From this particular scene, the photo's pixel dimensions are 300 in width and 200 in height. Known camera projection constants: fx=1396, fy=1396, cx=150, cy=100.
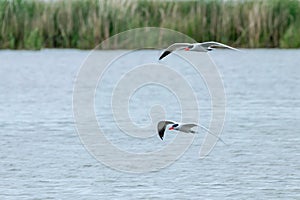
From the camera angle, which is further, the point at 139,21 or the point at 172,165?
the point at 139,21

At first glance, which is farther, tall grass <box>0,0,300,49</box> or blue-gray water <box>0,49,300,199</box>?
tall grass <box>0,0,300,49</box>

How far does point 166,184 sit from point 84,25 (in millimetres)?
14743

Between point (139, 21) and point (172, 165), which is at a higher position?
point (172, 165)

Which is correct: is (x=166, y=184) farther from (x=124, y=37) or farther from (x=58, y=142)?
(x=124, y=37)

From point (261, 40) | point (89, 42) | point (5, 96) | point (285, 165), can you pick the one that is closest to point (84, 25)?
point (89, 42)

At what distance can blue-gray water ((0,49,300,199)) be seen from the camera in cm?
1084

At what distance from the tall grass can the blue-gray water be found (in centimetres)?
411

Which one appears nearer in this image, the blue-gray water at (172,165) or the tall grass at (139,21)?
the blue-gray water at (172,165)

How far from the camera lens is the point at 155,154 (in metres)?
13.1

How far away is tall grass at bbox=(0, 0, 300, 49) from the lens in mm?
25500

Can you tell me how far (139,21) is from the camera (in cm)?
2609

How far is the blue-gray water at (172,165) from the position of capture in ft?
35.6

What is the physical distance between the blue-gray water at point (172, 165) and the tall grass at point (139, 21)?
13.5ft

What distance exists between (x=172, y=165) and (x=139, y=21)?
14007 mm
